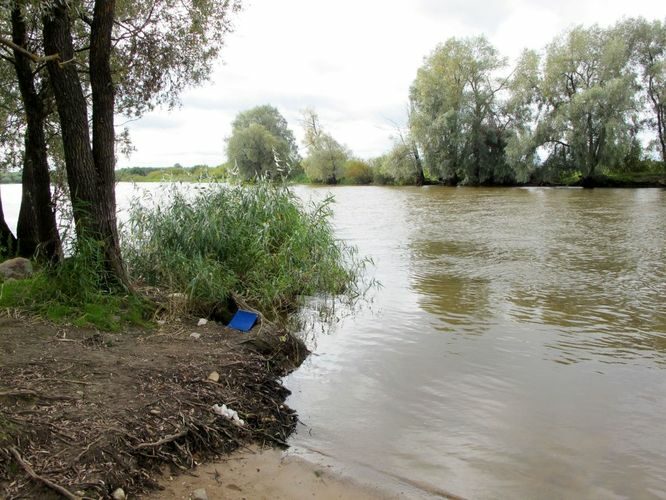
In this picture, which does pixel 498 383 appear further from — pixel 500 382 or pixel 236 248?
pixel 236 248

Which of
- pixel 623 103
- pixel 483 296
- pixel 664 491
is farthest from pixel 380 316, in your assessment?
pixel 623 103

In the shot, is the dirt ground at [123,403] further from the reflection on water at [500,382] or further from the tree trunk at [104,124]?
the tree trunk at [104,124]

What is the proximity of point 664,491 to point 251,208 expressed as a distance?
23.2 ft

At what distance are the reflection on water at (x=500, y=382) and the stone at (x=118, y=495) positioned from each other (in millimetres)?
1439

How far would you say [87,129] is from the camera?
6219 millimetres

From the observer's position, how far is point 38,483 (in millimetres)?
2861

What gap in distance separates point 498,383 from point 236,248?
4.42m

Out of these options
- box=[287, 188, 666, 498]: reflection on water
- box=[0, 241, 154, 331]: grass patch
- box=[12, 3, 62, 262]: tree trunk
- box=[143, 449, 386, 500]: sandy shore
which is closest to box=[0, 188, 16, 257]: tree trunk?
box=[12, 3, 62, 262]: tree trunk

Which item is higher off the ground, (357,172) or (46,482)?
(357,172)

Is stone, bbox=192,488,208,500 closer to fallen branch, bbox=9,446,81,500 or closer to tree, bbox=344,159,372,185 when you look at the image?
fallen branch, bbox=9,446,81,500

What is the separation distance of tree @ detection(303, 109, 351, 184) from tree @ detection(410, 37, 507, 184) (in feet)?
53.8

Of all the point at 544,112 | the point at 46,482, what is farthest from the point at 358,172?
the point at 46,482

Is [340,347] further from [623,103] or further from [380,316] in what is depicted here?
[623,103]

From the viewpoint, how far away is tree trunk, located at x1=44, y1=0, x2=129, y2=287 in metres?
6.06
